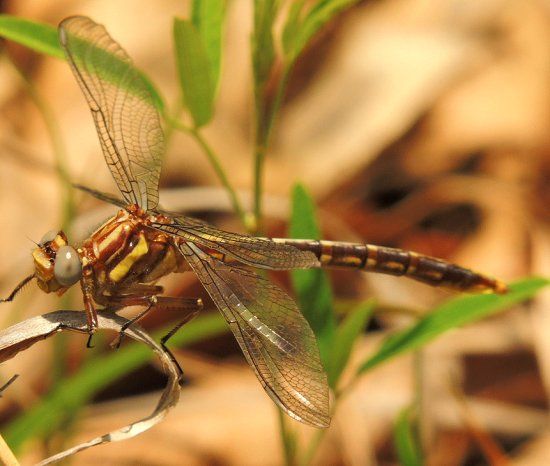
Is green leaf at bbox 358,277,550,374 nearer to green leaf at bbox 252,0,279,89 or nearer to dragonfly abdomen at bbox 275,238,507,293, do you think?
dragonfly abdomen at bbox 275,238,507,293

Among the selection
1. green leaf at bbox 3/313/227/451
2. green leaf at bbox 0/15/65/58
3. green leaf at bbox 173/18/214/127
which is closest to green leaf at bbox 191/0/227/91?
green leaf at bbox 173/18/214/127

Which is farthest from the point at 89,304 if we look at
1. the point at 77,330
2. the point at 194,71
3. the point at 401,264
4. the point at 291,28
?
the point at 401,264

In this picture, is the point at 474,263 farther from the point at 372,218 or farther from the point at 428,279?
the point at 428,279

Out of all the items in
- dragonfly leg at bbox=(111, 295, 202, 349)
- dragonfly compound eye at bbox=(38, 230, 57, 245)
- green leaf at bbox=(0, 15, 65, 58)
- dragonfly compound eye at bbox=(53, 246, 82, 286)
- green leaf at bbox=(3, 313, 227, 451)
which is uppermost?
green leaf at bbox=(0, 15, 65, 58)

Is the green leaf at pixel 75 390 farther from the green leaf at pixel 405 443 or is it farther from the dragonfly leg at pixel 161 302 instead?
the green leaf at pixel 405 443

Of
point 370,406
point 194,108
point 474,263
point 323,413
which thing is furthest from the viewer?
point 474,263

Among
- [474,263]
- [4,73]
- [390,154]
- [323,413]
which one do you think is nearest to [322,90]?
[390,154]
